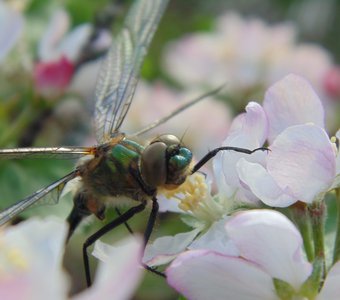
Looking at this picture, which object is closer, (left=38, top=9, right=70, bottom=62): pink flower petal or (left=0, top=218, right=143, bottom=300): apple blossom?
(left=0, top=218, right=143, bottom=300): apple blossom

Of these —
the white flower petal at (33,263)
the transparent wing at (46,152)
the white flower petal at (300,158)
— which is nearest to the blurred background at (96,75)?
the transparent wing at (46,152)

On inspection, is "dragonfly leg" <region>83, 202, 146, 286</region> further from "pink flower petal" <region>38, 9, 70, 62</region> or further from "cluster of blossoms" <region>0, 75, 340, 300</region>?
"pink flower petal" <region>38, 9, 70, 62</region>

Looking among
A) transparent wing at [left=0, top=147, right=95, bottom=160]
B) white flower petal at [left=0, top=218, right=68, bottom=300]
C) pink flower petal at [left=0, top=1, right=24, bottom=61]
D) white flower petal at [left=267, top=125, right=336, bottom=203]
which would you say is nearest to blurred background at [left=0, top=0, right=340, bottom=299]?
pink flower petal at [left=0, top=1, right=24, bottom=61]

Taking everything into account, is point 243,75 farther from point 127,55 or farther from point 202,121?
point 127,55

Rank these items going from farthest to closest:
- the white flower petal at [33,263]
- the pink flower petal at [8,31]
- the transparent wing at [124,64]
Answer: the pink flower petal at [8,31] < the transparent wing at [124,64] < the white flower petal at [33,263]

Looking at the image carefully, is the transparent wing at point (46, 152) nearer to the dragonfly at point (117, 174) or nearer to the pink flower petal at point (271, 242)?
the dragonfly at point (117, 174)

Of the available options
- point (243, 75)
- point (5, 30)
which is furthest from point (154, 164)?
point (243, 75)

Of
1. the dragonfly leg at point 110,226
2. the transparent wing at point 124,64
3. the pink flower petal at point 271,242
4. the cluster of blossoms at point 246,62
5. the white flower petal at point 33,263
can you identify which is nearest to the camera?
the white flower petal at point 33,263

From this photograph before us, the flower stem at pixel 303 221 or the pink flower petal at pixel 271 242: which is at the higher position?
the pink flower petal at pixel 271 242
